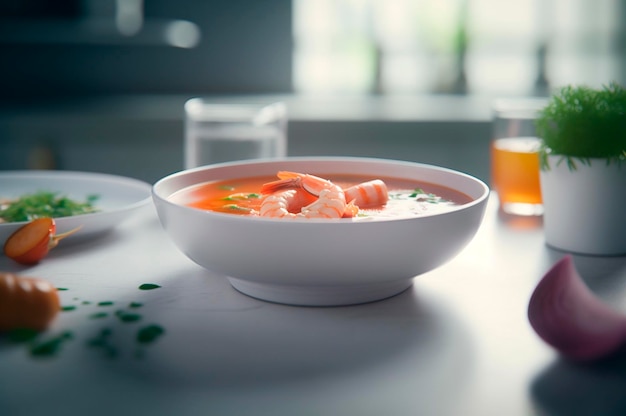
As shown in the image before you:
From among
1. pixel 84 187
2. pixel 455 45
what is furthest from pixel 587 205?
pixel 455 45

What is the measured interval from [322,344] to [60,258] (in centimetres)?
49

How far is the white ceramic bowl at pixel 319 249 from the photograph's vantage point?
76 centimetres

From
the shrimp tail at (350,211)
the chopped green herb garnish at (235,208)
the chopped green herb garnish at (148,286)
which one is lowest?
the chopped green herb garnish at (148,286)

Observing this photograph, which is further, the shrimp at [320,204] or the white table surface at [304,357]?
the shrimp at [320,204]

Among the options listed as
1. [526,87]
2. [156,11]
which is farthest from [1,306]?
[526,87]

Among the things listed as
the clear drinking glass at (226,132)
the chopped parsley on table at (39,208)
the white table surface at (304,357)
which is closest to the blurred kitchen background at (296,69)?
the clear drinking glass at (226,132)

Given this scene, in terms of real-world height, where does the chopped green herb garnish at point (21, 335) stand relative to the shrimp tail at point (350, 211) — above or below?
below

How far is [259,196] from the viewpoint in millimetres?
1031

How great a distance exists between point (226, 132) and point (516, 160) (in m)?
0.59

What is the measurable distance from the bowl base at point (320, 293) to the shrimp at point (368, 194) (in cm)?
14

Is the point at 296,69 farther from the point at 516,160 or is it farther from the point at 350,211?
the point at 350,211

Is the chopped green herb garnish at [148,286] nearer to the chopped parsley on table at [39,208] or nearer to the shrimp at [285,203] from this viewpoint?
the shrimp at [285,203]

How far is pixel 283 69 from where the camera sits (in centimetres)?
365

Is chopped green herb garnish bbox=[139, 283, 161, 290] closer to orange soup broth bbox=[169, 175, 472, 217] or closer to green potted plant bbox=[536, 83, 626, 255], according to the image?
orange soup broth bbox=[169, 175, 472, 217]
